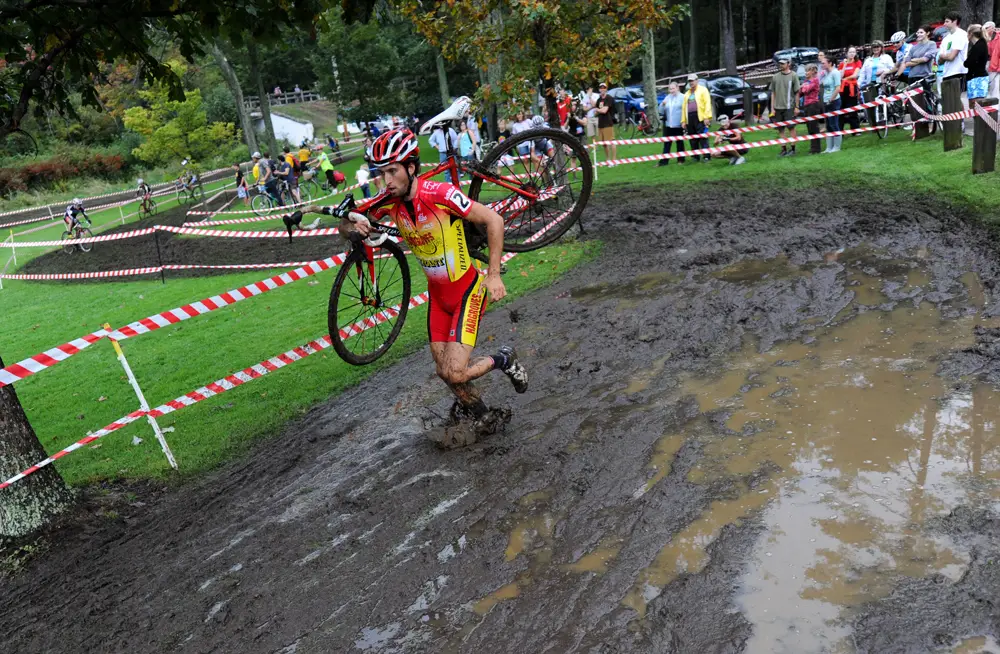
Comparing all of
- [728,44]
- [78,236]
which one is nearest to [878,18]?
[728,44]

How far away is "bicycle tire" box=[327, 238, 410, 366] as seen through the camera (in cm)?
637

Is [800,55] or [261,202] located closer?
[261,202]

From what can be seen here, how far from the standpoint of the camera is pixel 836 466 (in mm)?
4742

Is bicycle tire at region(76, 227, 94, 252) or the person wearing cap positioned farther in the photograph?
bicycle tire at region(76, 227, 94, 252)

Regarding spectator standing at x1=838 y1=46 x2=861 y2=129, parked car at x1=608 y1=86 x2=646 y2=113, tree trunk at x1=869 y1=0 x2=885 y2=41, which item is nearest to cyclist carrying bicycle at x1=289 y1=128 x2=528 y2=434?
spectator standing at x1=838 y1=46 x2=861 y2=129

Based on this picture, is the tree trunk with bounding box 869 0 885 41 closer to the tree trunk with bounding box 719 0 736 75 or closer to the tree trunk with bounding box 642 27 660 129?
the tree trunk with bounding box 719 0 736 75

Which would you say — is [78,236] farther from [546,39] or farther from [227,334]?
[546,39]

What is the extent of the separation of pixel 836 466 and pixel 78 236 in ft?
75.1

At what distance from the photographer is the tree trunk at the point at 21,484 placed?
17.8ft

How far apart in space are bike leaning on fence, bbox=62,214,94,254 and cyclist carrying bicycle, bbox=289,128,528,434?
767 inches

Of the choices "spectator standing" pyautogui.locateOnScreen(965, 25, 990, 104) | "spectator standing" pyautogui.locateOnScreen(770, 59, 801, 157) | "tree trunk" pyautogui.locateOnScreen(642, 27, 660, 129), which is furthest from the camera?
"tree trunk" pyautogui.locateOnScreen(642, 27, 660, 129)

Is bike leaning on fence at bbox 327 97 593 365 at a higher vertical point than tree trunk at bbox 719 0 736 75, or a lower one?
lower

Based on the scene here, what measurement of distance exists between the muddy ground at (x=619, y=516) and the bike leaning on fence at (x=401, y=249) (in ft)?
2.00

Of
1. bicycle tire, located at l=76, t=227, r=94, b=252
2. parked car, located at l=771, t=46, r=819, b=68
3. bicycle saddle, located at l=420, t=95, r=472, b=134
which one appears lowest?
bicycle tire, located at l=76, t=227, r=94, b=252
